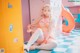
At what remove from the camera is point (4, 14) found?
59.9 inches

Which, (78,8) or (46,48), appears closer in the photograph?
(46,48)

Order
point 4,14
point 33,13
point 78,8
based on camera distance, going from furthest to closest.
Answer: point 78,8
point 33,13
point 4,14

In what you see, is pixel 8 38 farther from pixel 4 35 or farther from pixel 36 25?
pixel 36 25

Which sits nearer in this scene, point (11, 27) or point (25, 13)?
point (11, 27)

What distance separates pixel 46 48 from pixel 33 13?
0.55 meters

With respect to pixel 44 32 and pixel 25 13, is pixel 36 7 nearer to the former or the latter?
pixel 25 13

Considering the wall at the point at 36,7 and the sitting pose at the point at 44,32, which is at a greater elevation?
the wall at the point at 36,7

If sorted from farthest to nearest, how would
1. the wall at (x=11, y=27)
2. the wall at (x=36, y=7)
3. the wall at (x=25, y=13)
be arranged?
the wall at (x=25, y=13)
the wall at (x=36, y=7)
the wall at (x=11, y=27)

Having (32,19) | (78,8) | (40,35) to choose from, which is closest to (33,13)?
(32,19)

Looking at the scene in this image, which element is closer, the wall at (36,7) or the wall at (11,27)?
the wall at (11,27)

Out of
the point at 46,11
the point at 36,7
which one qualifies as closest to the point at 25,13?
the point at 36,7

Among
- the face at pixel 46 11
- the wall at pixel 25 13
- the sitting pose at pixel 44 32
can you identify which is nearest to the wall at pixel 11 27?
the sitting pose at pixel 44 32

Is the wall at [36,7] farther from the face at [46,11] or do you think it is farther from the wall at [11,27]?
the wall at [11,27]

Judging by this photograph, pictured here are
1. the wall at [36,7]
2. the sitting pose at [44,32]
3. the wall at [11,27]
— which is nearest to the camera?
the wall at [11,27]
